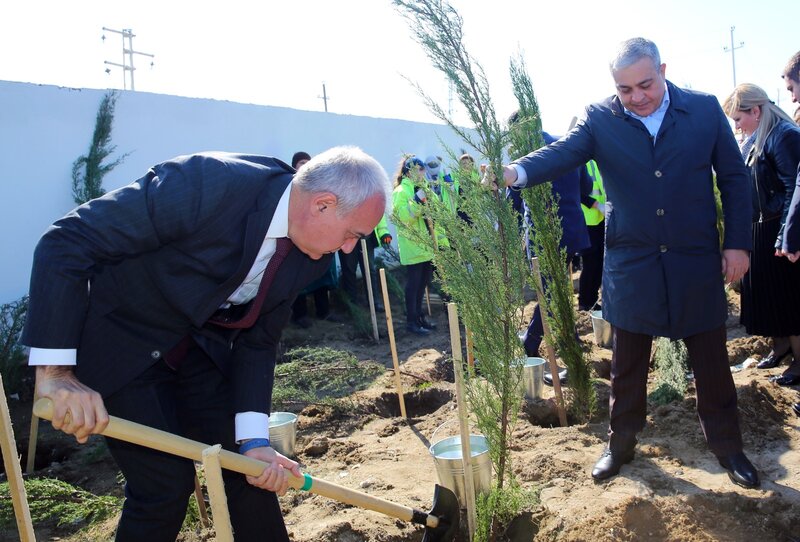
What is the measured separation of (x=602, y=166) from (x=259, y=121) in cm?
870

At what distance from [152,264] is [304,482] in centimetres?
103

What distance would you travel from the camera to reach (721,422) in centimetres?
338

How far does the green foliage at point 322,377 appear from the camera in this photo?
5633 mm

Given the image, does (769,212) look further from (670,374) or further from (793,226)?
(670,374)

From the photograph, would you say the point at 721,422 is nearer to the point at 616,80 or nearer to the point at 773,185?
the point at 616,80

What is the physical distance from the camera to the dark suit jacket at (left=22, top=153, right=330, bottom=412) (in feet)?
6.82

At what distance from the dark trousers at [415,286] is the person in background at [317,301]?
151 centimetres

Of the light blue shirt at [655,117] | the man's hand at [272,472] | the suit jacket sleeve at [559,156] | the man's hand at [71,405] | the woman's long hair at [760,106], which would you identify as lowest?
the man's hand at [272,472]

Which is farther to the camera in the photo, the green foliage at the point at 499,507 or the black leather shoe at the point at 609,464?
the black leather shoe at the point at 609,464

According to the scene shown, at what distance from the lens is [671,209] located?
3.26 metres

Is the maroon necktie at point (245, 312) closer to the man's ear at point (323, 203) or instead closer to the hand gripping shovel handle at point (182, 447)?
the man's ear at point (323, 203)

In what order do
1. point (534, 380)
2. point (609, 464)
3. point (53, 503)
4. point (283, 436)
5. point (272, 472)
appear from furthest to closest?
point (534, 380) < point (283, 436) < point (53, 503) < point (609, 464) < point (272, 472)

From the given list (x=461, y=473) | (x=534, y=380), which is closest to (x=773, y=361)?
(x=534, y=380)

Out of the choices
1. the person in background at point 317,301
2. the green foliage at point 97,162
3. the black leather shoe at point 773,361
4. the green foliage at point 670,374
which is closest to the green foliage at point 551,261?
the green foliage at point 670,374
